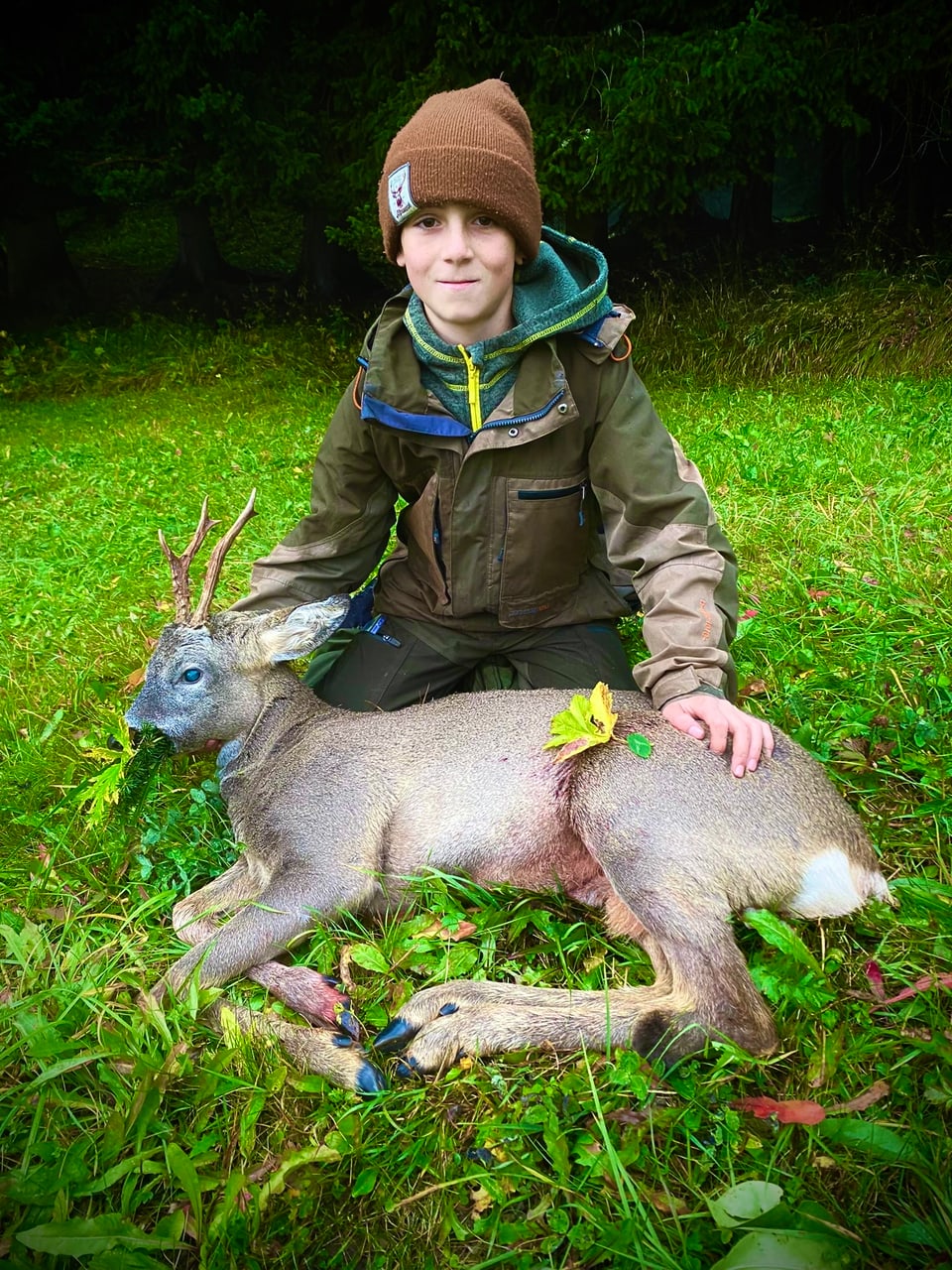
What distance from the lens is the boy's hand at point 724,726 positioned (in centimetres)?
257

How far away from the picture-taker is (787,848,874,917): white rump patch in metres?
2.44

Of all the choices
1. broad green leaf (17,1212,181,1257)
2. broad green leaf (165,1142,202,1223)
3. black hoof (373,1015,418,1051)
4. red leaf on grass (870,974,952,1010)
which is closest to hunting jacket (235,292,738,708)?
red leaf on grass (870,974,952,1010)

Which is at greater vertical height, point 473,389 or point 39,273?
point 473,389

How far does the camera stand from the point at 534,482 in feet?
11.2

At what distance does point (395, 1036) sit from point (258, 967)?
1.61ft

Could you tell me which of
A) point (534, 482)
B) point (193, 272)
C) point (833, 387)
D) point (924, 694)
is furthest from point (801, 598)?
point (193, 272)

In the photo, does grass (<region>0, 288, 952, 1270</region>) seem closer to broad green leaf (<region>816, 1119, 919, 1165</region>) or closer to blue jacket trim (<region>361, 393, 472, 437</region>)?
broad green leaf (<region>816, 1119, 919, 1165</region>)

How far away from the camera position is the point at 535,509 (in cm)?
344

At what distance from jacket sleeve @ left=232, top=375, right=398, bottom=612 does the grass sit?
2.53ft

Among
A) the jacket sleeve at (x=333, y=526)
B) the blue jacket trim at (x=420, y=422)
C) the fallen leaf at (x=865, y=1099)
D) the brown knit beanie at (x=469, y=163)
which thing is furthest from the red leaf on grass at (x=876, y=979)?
the brown knit beanie at (x=469, y=163)

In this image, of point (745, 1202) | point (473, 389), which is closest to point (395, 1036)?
point (745, 1202)

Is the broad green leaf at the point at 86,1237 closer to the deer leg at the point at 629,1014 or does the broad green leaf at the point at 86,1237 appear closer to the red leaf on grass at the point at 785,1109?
the deer leg at the point at 629,1014

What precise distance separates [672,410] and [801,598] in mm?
4392

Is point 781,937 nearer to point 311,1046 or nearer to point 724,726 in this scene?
point 724,726
